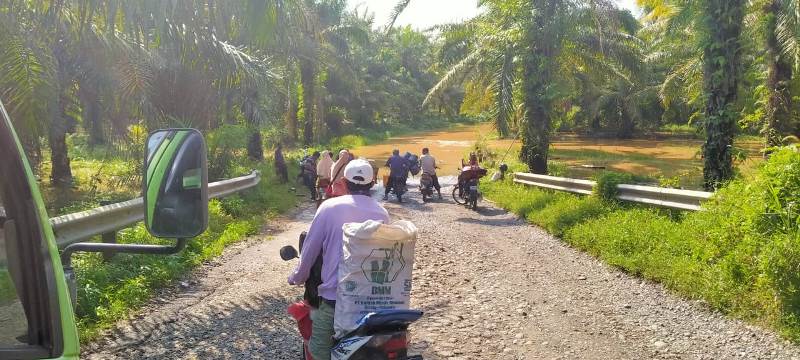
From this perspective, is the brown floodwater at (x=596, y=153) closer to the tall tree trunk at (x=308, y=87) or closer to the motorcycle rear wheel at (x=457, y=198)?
the tall tree trunk at (x=308, y=87)

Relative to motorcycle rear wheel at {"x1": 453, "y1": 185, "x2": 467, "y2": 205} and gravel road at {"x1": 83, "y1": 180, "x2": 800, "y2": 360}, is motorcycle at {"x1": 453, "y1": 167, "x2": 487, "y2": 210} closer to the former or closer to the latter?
motorcycle rear wheel at {"x1": 453, "y1": 185, "x2": 467, "y2": 205}

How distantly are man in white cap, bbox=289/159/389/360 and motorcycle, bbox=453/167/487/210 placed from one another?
1194 centimetres

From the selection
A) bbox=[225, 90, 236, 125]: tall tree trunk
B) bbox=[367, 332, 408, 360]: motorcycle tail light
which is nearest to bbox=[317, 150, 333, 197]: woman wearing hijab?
bbox=[225, 90, 236, 125]: tall tree trunk

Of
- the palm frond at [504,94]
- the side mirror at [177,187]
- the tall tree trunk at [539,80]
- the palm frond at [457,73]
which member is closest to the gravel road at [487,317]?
the side mirror at [177,187]

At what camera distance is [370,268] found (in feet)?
11.8

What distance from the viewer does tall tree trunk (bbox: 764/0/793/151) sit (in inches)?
690

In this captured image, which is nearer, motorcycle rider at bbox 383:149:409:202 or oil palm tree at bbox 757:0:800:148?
oil palm tree at bbox 757:0:800:148

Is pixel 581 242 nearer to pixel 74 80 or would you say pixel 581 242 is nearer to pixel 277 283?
pixel 277 283

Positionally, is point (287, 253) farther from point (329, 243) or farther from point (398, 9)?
point (398, 9)

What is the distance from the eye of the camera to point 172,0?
8.80 metres

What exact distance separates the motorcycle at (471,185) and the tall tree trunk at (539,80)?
2.64 m

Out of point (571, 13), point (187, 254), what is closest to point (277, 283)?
point (187, 254)

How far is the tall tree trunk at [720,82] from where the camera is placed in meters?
10.2

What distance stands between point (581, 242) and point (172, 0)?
648 cm
